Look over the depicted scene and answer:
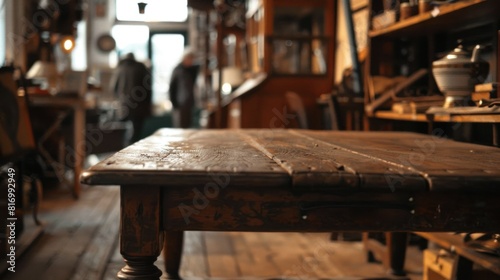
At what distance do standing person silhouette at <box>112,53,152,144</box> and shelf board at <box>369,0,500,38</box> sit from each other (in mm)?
5734

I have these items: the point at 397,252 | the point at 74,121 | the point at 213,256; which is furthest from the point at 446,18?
the point at 74,121

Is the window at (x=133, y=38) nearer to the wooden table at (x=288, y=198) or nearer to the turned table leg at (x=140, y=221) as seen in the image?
the wooden table at (x=288, y=198)

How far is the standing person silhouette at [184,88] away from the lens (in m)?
9.24

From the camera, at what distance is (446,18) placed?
2.93 m

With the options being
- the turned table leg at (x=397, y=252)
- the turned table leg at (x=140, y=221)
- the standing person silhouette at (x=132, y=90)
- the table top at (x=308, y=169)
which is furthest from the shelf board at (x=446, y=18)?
the standing person silhouette at (x=132, y=90)

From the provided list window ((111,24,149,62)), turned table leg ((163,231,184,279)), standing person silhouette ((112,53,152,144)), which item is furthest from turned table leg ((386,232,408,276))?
window ((111,24,149,62))

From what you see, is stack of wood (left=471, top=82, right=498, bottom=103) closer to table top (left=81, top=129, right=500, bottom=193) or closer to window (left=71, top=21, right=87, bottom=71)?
table top (left=81, top=129, right=500, bottom=193)

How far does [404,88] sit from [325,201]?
2225 millimetres

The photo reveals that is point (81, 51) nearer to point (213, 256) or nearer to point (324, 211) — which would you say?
point (213, 256)

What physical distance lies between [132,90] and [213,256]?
570cm

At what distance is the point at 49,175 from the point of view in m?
6.16

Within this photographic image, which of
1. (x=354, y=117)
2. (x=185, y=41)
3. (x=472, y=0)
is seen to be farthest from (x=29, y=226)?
(x=185, y=41)

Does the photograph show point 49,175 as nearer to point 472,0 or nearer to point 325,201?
point 472,0

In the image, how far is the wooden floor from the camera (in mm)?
3205
